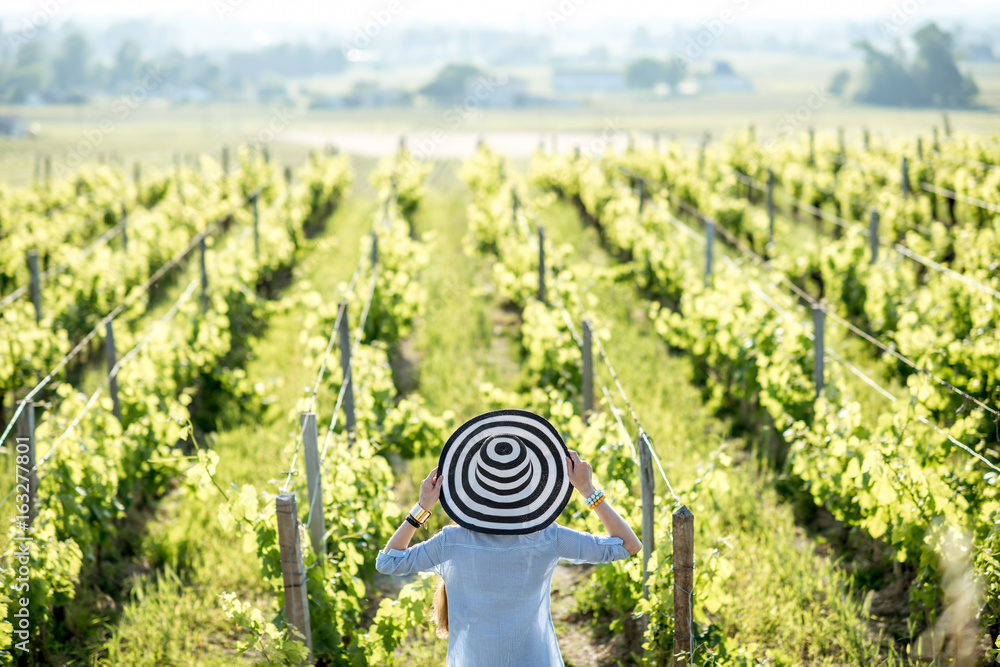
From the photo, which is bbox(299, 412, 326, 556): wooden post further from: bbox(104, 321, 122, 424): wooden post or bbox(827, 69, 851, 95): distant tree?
bbox(827, 69, 851, 95): distant tree

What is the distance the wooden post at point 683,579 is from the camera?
303cm

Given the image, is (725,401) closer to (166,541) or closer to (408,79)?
(166,541)

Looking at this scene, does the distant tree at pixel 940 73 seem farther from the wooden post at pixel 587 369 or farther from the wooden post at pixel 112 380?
the wooden post at pixel 112 380

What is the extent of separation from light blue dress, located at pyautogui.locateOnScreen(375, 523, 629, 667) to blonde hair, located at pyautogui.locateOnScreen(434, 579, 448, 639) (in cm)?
15

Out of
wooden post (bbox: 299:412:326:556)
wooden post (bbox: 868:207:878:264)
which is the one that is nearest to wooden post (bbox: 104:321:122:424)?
wooden post (bbox: 299:412:326:556)

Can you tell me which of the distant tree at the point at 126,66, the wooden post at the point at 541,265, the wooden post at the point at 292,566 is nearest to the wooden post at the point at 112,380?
the wooden post at the point at 292,566

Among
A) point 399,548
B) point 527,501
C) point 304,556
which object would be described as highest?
point 527,501

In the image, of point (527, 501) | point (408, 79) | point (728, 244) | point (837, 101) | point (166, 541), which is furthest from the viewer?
point (408, 79)

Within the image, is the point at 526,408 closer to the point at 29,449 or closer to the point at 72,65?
the point at 29,449

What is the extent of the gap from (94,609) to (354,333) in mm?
3080

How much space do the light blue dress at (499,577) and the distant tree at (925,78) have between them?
8687 cm

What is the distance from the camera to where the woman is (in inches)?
98.7

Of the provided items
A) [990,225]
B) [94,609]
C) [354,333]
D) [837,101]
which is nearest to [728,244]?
[990,225]

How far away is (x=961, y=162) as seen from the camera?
13406 mm
